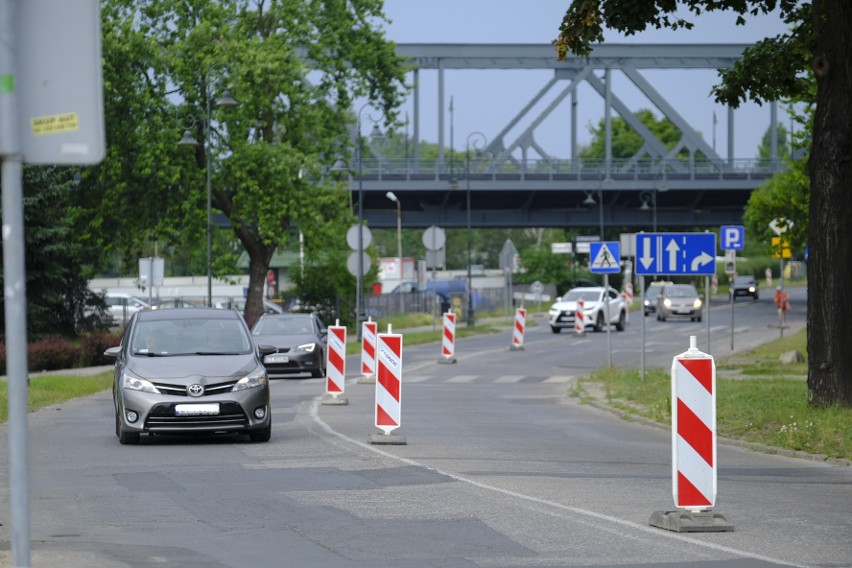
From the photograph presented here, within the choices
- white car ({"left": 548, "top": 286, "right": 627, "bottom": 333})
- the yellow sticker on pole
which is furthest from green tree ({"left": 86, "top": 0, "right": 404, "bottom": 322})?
the yellow sticker on pole

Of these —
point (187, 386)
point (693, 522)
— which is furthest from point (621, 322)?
point (693, 522)

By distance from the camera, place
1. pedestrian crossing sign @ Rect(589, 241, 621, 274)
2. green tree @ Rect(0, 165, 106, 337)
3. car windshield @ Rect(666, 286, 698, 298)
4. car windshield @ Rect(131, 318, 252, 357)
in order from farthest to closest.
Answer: car windshield @ Rect(666, 286, 698, 298), green tree @ Rect(0, 165, 106, 337), pedestrian crossing sign @ Rect(589, 241, 621, 274), car windshield @ Rect(131, 318, 252, 357)

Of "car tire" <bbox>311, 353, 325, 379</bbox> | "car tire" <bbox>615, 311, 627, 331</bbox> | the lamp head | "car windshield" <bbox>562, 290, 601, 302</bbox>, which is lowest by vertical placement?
"car tire" <bbox>615, 311, 627, 331</bbox>

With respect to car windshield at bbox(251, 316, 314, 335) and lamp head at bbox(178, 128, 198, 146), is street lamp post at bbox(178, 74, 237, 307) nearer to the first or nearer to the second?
lamp head at bbox(178, 128, 198, 146)

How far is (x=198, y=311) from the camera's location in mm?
18828

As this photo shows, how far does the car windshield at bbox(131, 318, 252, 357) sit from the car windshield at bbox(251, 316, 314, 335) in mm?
15707

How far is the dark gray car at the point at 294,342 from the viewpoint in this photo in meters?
33.6

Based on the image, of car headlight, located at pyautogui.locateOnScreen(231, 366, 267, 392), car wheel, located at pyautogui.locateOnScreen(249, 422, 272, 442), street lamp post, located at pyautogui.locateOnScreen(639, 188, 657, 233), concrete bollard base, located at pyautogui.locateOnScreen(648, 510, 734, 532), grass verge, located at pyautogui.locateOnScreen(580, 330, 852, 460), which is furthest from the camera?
street lamp post, located at pyautogui.locateOnScreen(639, 188, 657, 233)

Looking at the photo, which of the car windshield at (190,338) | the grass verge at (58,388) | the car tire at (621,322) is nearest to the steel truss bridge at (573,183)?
the car tire at (621,322)

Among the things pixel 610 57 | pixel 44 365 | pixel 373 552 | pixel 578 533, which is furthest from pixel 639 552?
pixel 610 57

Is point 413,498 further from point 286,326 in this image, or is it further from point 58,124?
point 286,326

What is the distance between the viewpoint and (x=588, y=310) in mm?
60969

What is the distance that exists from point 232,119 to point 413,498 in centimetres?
3713

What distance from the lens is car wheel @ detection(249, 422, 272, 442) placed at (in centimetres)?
1758
